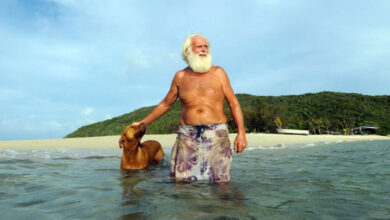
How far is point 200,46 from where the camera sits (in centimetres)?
374

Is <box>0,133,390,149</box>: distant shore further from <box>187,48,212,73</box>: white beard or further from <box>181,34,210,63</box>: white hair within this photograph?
<box>187,48,212,73</box>: white beard

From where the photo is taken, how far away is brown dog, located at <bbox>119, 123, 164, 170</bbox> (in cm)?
393

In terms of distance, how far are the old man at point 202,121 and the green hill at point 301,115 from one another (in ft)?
69.6

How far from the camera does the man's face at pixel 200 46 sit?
12.1ft

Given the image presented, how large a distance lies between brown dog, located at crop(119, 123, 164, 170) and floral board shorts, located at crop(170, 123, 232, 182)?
0.76 metres

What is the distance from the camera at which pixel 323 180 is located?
3.58 meters

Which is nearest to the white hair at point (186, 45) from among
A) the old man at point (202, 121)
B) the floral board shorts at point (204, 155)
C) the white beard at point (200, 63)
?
the old man at point (202, 121)

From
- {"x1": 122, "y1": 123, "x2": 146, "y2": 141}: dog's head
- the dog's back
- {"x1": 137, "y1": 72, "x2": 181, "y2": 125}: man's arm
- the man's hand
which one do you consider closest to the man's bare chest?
{"x1": 137, "y1": 72, "x2": 181, "y2": 125}: man's arm

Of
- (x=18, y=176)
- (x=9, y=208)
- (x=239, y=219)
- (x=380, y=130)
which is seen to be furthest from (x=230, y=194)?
(x=380, y=130)

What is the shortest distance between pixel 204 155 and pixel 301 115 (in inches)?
1692

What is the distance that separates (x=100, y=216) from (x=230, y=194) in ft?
3.85

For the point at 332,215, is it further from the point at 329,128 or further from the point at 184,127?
the point at 329,128

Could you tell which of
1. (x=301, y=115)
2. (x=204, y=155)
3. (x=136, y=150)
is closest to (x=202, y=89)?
(x=204, y=155)

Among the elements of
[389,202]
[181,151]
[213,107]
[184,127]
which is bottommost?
[389,202]
